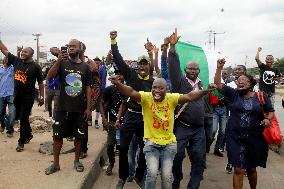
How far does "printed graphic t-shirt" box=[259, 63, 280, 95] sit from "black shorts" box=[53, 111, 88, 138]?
5.50 metres

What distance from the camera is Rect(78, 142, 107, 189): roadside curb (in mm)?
6012

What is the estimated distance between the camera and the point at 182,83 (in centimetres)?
595

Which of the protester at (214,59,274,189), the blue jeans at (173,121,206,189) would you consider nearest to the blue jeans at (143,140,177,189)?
the blue jeans at (173,121,206,189)

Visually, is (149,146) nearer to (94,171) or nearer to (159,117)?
(159,117)

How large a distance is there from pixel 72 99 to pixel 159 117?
1726 mm

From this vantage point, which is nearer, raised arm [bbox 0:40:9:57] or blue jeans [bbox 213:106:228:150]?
raised arm [bbox 0:40:9:57]

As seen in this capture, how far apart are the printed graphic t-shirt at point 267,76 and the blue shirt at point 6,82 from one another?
5799mm

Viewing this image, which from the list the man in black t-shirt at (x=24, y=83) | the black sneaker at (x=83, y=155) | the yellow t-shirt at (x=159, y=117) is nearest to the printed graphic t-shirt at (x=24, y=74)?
the man in black t-shirt at (x=24, y=83)

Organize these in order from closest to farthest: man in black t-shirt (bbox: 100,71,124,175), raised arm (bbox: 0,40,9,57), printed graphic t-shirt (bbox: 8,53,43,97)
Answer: man in black t-shirt (bbox: 100,71,124,175)
raised arm (bbox: 0,40,9,57)
printed graphic t-shirt (bbox: 8,53,43,97)

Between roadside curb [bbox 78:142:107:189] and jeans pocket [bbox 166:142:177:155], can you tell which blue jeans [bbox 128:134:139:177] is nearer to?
roadside curb [bbox 78:142:107:189]

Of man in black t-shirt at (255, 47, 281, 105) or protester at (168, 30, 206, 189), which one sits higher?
man in black t-shirt at (255, 47, 281, 105)

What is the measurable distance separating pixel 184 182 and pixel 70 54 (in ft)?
8.80

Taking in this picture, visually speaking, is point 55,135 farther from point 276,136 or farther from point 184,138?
point 276,136

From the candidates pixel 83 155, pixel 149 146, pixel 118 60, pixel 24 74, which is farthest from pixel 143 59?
pixel 24 74
